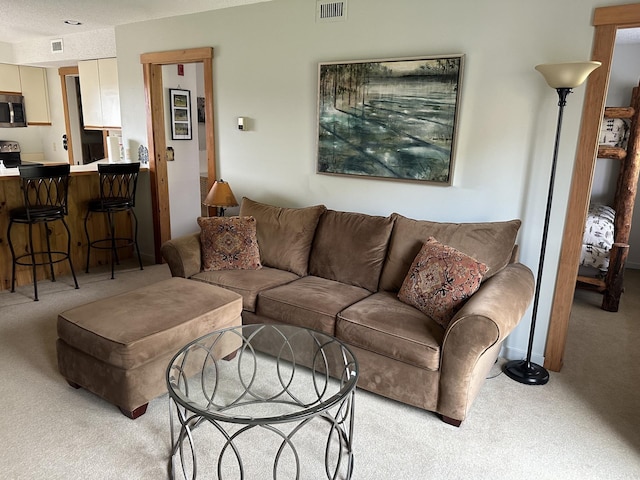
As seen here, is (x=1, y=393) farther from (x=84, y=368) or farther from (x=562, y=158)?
(x=562, y=158)

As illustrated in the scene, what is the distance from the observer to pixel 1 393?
249cm

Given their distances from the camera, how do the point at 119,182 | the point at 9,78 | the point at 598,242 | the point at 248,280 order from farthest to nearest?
the point at 9,78, the point at 119,182, the point at 598,242, the point at 248,280

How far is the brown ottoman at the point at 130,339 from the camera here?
2217mm

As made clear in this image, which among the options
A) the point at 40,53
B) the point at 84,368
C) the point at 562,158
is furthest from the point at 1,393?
the point at 40,53

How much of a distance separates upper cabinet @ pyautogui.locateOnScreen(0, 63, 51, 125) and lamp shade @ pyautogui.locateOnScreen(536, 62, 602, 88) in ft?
21.8

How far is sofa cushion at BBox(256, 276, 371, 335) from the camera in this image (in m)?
2.64

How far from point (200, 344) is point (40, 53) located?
212 inches

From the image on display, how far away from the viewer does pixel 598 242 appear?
4.06 meters

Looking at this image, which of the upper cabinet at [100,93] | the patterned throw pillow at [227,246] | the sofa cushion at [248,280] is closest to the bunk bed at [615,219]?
the sofa cushion at [248,280]

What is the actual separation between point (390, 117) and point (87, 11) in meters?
3.08

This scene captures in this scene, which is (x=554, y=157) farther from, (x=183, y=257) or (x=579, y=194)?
(x=183, y=257)

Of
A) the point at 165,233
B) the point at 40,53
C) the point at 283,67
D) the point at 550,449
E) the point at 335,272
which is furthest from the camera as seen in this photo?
the point at 40,53

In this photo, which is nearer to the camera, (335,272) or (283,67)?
(335,272)

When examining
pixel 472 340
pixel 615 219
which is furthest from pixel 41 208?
pixel 615 219
